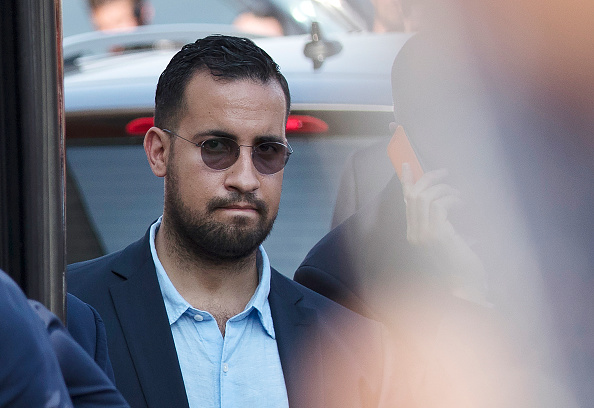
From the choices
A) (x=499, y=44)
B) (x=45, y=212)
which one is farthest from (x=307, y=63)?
(x=45, y=212)

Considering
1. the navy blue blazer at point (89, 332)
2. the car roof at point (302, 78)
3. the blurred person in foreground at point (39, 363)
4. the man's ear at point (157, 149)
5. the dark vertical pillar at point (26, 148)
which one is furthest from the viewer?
the car roof at point (302, 78)

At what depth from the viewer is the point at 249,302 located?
5.62 ft

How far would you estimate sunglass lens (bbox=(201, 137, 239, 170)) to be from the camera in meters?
1.59

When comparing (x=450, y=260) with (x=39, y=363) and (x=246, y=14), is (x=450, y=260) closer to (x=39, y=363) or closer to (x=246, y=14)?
(x=39, y=363)

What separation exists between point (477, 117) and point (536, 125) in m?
0.14

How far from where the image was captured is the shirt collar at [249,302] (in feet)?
5.31

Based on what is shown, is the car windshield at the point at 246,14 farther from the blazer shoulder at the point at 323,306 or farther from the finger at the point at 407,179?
the blazer shoulder at the point at 323,306

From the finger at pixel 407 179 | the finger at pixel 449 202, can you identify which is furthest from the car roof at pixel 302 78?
the finger at pixel 449 202

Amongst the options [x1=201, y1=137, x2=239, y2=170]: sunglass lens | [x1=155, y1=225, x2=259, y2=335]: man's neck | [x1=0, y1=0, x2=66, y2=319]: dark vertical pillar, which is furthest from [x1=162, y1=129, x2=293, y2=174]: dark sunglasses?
[x1=0, y1=0, x2=66, y2=319]: dark vertical pillar

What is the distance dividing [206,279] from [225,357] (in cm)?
A: 18

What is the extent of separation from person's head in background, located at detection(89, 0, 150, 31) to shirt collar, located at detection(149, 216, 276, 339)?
1413mm

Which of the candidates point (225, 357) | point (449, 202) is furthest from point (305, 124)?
point (225, 357)

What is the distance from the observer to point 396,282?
187 centimetres

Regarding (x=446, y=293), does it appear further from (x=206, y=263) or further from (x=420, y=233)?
(x=206, y=263)
